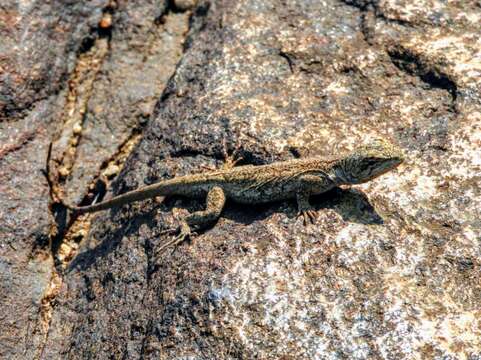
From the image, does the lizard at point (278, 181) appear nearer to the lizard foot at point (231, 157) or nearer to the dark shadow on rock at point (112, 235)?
the lizard foot at point (231, 157)

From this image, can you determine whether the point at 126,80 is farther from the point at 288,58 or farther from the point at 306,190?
the point at 306,190

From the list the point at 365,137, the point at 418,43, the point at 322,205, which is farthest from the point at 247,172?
the point at 418,43

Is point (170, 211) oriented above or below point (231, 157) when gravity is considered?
below

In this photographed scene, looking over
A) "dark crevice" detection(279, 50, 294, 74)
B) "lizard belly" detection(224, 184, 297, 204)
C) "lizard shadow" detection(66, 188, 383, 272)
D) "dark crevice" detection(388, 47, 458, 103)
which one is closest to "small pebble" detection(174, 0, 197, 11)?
"dark crevice" detection(279, 50, 294, 74)

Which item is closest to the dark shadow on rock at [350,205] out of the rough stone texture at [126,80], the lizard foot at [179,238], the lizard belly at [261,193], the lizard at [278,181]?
the lizard at [278,181]

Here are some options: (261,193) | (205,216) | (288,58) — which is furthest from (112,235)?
(288,58)

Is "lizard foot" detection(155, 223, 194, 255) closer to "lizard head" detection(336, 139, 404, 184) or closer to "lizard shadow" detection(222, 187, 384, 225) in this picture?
"lizard shadow" detection(222, 187, 384, 225)

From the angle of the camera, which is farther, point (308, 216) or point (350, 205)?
point (350, 205)
